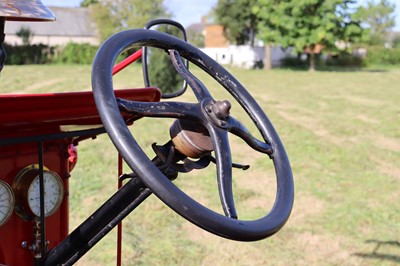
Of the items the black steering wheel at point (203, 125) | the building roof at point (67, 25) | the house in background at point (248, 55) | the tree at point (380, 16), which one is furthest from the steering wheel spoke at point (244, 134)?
the tree at point (380, 16)

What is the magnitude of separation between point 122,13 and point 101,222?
114 ft

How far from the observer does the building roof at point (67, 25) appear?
4618cm

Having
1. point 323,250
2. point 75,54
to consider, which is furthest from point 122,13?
point 323,250

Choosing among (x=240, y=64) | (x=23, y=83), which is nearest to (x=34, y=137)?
(x=23, y=83)

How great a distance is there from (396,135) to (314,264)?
517 centimetres

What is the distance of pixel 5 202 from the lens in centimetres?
155

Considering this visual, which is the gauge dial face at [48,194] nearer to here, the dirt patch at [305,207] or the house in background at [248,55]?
the dirt patch at [305,207]

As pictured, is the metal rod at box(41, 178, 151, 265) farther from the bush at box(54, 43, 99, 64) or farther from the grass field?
the bush at box(54, 43, 99, 64)

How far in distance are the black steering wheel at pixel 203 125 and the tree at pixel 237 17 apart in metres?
28.2

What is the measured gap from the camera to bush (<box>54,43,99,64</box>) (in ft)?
98.7

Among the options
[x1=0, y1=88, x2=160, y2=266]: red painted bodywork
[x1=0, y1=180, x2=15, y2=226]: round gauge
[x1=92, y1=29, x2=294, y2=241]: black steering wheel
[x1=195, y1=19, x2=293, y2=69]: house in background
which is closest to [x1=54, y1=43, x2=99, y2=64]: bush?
[x1=195, y1=19, x2=293, y2=69]: house in background

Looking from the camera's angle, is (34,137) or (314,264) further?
(314,264)

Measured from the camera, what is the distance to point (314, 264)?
132 inches

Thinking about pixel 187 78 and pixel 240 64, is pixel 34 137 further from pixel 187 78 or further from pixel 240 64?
pixel 240 64
